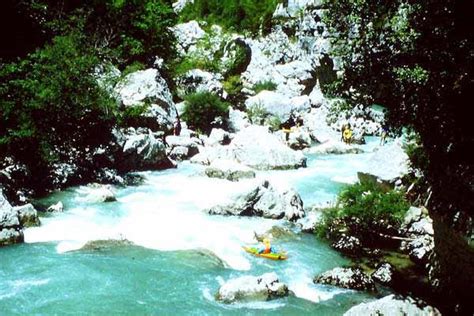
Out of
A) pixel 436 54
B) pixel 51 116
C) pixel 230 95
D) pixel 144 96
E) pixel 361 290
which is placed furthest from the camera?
pixel 230 95

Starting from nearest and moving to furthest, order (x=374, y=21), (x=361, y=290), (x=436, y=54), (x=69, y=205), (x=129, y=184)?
(x=436, y=54), (x=374, y=21), (x=361, y=290), (x=69, y=205), (x=129, y=184)

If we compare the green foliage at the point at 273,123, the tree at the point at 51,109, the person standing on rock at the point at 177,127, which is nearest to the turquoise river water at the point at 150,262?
the tree at the point at 51,109

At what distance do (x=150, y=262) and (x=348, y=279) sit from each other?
569 centimetres

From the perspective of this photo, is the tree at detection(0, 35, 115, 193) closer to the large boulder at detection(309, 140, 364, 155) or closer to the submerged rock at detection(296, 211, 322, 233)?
the submerged rock at detection(296, 211, 322, 233)

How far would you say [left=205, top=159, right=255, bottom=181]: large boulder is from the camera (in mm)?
23625

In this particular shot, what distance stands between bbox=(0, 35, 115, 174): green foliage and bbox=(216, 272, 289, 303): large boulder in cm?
1101

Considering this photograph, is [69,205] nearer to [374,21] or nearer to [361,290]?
[361,290]

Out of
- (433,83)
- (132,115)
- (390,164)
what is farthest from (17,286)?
(132,115)

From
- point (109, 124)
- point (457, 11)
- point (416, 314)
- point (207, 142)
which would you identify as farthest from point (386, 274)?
point (207, 142)

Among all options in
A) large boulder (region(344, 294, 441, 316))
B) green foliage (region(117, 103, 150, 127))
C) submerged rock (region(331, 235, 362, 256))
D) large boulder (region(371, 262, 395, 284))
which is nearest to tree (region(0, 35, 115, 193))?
green foliage (region(117, 103, 150, 127))

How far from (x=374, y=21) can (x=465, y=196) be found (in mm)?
4969

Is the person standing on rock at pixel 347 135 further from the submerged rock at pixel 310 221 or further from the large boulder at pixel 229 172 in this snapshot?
the submerged rock at pixel 310 221

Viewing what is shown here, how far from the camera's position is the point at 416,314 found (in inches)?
384

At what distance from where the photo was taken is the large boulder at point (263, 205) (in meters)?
18.4
